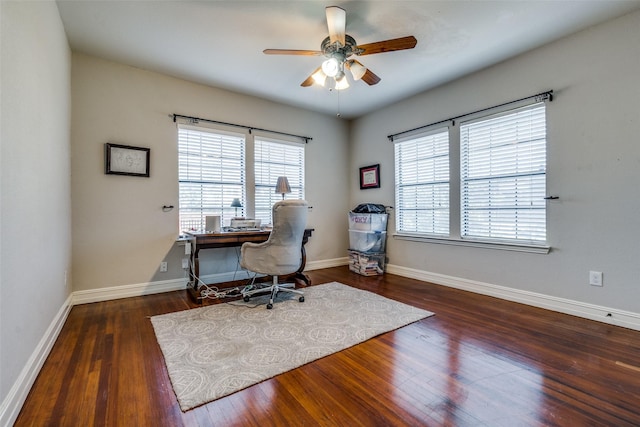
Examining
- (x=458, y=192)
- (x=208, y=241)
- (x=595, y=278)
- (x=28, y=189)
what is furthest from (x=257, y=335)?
(x=595, y=278)

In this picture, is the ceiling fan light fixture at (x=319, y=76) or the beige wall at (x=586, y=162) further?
the ceiling fan light fixture at (x=319, y=76)

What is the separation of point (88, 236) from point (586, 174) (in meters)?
4.94

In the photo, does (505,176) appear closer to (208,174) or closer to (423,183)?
(423,183)

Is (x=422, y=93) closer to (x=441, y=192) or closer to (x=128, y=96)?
(x=441, y=192)

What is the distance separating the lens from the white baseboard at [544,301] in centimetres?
238

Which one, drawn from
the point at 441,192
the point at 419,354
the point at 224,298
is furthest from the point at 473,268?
the point at 224,298

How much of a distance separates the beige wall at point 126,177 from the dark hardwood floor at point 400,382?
0.89m

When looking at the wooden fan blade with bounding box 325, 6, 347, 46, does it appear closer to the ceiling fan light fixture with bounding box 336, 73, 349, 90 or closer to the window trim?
the ceiling fan light fixture with bounding box 336, 73, 349, 90

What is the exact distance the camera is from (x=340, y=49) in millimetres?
2371

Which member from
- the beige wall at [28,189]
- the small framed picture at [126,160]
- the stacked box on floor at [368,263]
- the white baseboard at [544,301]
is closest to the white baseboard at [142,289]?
the beige wall at [28,189]

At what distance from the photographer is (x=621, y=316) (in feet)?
7.80

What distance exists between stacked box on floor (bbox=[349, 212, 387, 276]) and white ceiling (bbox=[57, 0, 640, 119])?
6.54 ft

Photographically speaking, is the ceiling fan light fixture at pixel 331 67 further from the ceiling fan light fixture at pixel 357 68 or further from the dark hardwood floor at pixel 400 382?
the dark hardwood floor at pixel 400 382

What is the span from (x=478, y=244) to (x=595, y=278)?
104 centimetres
